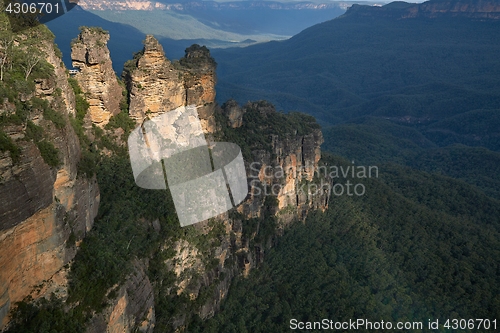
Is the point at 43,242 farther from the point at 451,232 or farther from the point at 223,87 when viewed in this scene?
the point at 223,87

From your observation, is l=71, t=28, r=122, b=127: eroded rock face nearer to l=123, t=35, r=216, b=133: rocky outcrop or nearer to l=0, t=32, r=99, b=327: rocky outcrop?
l=123, t=35, r=216, b=133: rocky outcrop

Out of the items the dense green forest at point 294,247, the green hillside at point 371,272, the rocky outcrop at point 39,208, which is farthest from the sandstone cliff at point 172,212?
the green hillside at point 371,272

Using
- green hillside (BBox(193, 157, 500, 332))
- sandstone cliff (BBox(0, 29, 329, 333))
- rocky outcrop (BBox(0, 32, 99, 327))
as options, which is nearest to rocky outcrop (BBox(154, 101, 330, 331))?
sandstone cliff (BBox(0, 29, 329, 333))

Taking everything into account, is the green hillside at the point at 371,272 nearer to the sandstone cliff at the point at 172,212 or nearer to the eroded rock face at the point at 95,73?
the sandstone cliff at the point at 172,212

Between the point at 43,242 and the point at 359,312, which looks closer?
the point at 43,242

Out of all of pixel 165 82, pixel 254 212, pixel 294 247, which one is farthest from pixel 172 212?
pixel 294 247

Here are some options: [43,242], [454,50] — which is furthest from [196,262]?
[454,50]
